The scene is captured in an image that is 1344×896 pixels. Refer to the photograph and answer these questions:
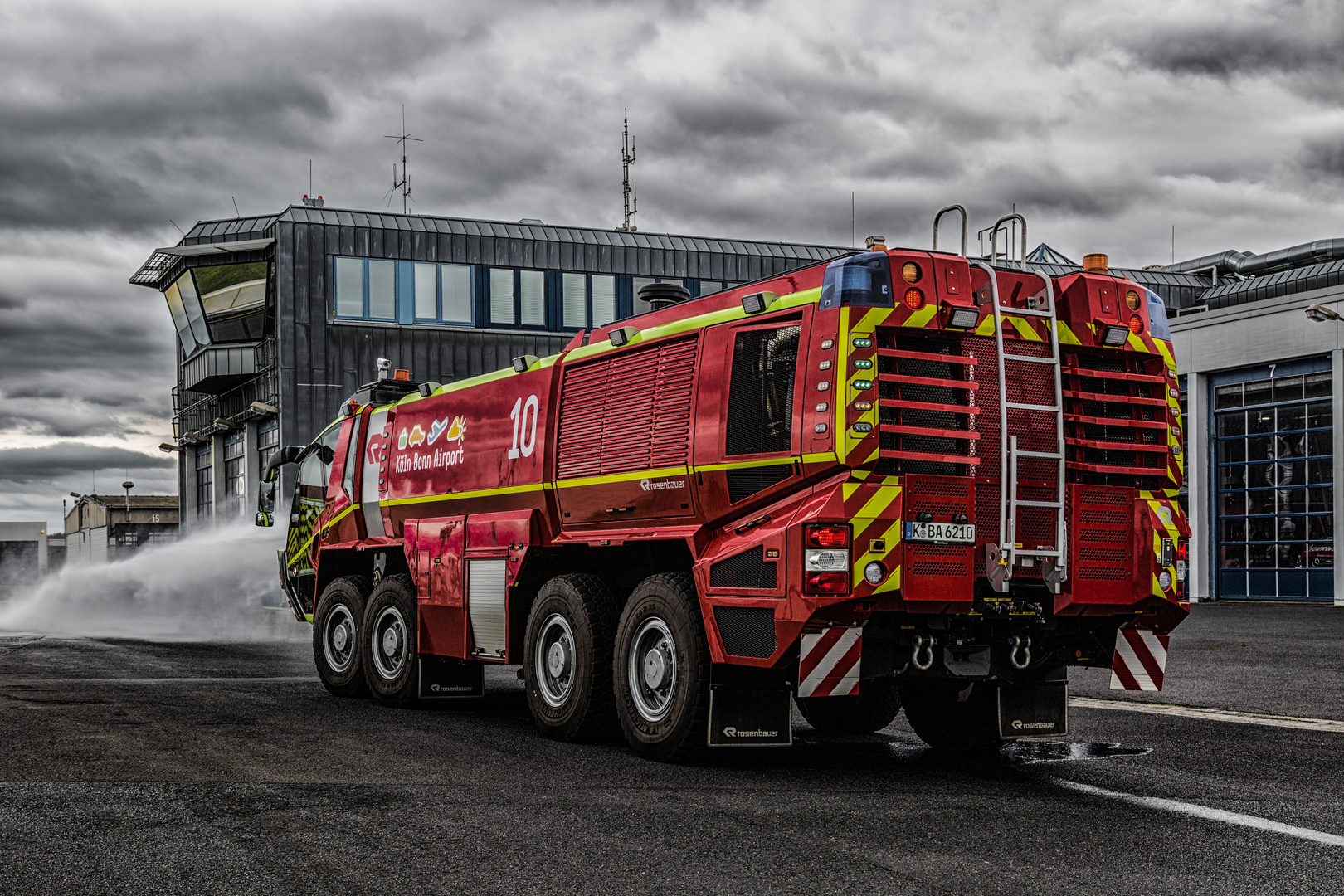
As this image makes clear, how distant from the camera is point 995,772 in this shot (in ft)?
27.6

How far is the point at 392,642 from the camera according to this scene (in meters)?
12.5

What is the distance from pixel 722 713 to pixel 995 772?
1740 mm

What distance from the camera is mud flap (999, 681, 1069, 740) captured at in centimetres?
880

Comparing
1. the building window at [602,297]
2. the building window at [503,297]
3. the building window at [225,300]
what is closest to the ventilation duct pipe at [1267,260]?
the building window at [602,297]

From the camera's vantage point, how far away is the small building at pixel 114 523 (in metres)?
84.2

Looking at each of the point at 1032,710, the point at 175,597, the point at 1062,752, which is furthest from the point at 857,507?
the point at 175,597

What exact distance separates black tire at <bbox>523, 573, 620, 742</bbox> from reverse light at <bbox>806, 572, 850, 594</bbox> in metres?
2.30

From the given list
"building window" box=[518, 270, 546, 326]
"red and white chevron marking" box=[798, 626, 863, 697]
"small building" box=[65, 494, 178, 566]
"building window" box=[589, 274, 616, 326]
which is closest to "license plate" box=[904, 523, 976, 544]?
"red and white chevron marking" box=[798, 626, 863, 697]

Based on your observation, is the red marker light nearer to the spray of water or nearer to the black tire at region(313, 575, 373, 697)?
the black tire at region(313, 575, 373, 697)

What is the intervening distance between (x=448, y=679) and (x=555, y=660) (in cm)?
254

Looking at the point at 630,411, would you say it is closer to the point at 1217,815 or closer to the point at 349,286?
the point at 1217,815

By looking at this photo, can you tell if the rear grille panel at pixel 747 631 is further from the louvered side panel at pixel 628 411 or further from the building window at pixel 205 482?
the building window at pixel 205 482

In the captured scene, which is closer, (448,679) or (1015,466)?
(1015,466)

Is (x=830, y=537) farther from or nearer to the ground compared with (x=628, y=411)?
nearer to the ground
